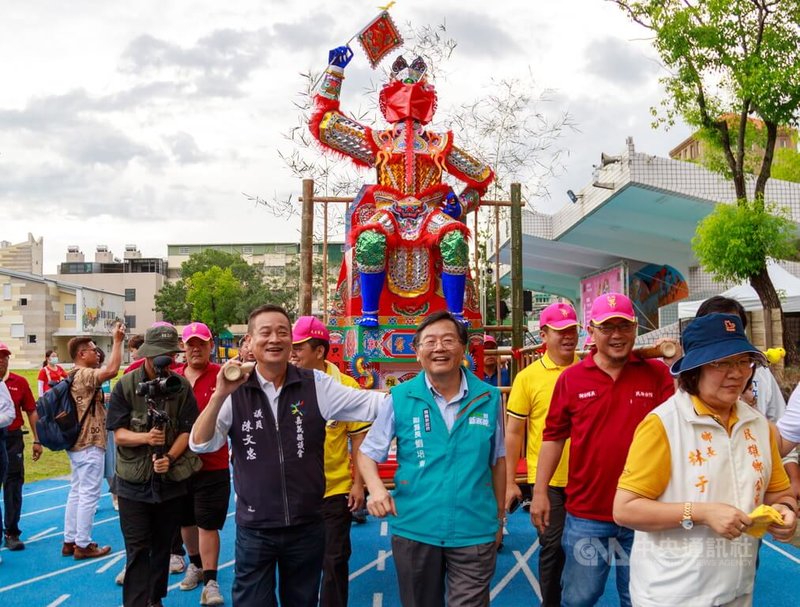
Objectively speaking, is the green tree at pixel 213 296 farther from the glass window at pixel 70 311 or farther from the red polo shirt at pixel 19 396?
the red polo shirt at pixel 19 396

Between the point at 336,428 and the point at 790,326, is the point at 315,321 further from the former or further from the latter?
the point at 790,326

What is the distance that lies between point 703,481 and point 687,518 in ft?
0.45

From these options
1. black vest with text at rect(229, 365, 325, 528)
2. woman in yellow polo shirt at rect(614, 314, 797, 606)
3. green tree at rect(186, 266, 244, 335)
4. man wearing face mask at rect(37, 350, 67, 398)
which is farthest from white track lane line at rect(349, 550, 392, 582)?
green tree at rect(186, 266, 244, 335)

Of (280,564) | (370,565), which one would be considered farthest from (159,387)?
(370,565)

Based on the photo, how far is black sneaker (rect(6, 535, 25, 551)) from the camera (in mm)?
6191

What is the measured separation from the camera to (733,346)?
7.32ft

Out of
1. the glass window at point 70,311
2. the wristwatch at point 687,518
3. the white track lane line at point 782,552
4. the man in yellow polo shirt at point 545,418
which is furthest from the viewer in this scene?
the glass window at point 70,311

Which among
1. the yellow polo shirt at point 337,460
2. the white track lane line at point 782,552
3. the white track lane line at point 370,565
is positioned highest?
the yellow polo shirt at point 337,460

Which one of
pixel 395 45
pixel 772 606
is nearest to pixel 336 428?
pixel 772 606

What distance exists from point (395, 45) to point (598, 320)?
556 centimetres

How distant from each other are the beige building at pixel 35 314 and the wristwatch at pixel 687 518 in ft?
142

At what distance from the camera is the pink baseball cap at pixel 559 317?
13.7ft

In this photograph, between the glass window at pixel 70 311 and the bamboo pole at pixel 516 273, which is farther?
the glass window at pixel 70 311

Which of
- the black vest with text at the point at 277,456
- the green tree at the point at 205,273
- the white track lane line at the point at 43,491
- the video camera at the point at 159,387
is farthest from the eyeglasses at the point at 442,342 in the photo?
the green tree at the point at 205,273
